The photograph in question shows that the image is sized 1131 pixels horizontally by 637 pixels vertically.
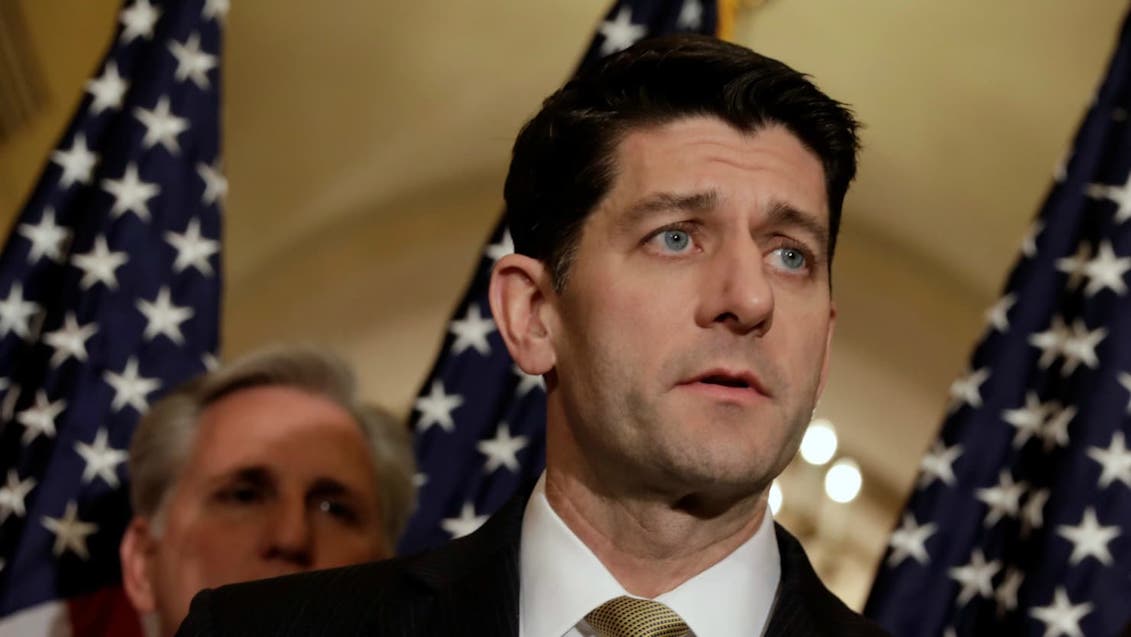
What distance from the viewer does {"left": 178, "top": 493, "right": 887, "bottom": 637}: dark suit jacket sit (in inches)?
78.0

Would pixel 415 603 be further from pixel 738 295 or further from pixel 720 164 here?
pixel 720 164

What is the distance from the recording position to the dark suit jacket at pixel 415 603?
1.98 meters

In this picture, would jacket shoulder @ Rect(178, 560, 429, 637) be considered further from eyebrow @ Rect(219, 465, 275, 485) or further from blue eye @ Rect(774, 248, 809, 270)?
eyebrow @ Rect(219, 465, 275, 485)

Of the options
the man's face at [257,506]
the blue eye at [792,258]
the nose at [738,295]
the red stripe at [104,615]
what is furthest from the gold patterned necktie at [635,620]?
the red stripe at [104,615]

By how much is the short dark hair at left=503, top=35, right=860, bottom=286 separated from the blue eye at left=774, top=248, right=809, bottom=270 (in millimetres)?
109

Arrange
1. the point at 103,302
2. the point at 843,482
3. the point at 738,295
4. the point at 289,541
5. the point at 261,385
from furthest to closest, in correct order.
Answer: the point at 843,482 → the point at 103,302 → the point at 261,385 → the point at 289,541 → the point at 738,295

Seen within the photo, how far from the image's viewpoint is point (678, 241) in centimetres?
201

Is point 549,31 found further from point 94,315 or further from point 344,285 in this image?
point 94,315

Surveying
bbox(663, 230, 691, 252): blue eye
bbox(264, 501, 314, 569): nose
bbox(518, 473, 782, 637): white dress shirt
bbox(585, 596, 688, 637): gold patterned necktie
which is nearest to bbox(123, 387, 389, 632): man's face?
bbox(264, 501, 314, 569): nose

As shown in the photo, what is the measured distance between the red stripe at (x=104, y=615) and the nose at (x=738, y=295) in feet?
7.38

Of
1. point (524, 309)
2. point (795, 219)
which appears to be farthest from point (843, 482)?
point (795, 219)

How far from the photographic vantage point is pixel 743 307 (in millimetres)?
1901

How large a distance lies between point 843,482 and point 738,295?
9.69m

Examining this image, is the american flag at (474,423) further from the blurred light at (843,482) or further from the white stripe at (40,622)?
the blurred light at (843,482)
